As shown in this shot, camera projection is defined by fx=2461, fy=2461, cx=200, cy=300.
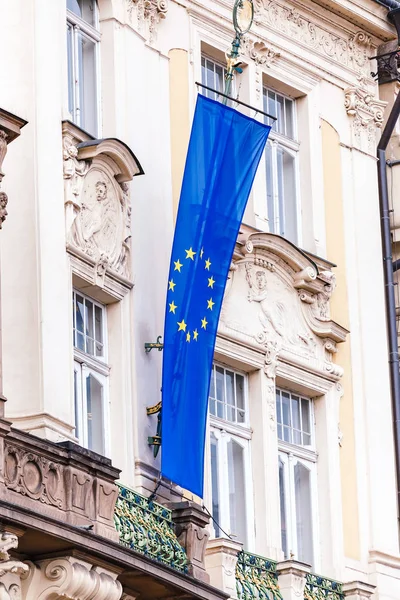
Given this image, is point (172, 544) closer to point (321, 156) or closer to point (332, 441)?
point (332, 441)

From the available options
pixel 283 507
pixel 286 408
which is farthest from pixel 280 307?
pixel 283 507

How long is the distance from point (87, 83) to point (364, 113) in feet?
16.3

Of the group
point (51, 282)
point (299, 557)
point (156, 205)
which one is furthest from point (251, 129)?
point (299, 557)

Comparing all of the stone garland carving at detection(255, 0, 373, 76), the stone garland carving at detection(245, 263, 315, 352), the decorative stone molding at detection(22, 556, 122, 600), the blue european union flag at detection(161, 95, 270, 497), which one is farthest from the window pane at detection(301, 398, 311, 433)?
the decorative stone molding at detection(22, 556, 122, 600)

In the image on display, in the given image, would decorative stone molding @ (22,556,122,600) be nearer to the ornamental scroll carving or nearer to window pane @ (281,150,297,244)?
the ornamental scroll carving

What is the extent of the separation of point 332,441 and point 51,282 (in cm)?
547

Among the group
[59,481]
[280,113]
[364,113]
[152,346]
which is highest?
[364,113]

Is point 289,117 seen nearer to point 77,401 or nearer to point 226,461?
point 226,461

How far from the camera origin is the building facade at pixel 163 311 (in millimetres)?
21203

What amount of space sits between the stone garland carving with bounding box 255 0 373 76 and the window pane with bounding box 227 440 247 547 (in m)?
4.87

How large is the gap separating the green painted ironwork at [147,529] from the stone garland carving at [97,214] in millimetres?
2264

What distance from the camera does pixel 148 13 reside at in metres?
25.0

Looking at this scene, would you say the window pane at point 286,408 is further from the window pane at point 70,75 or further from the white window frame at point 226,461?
the window pane at point 70,75

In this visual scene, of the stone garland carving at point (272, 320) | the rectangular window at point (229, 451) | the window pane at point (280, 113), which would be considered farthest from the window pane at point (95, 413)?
the window pane at point (280, 113)
